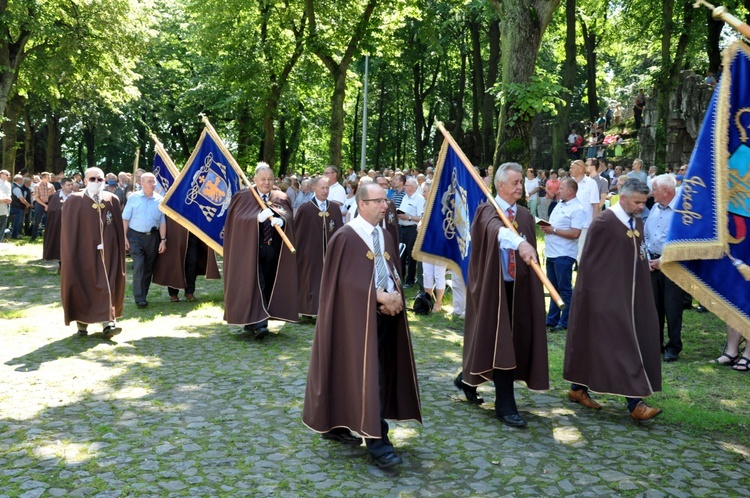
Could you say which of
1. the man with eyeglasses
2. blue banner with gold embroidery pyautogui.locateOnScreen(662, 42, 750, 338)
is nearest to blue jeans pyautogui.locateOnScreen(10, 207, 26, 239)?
the man with eyeglasses

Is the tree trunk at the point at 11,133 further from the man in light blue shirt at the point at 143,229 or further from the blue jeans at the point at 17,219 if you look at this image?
the man in light blue shirt at the point at 143,229

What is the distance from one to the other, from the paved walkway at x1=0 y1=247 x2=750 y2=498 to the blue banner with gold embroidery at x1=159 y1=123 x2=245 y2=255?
308 centimetres

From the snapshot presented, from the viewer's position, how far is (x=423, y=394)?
8.16 m

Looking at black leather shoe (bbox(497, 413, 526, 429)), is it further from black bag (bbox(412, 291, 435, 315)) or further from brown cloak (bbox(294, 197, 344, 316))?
black bag (bbox(412, 291, 435, 315))

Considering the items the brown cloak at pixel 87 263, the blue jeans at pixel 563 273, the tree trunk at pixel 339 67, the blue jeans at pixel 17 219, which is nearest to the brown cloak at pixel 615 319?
the blue jeans at pixel 563 273

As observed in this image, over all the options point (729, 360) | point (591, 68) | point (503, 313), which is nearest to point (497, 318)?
point (503, 313)

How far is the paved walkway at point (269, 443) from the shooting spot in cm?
571

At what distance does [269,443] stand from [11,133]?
26.9 metres

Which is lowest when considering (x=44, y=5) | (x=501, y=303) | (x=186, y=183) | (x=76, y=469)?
(x=76, y=469)

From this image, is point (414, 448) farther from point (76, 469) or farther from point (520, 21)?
point (520, 21)

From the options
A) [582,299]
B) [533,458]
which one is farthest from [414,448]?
[582,299]

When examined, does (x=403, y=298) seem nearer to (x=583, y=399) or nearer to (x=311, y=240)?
(x=583, y=399)

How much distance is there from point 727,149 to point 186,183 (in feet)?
27.6

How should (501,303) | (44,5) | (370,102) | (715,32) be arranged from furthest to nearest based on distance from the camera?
(370,102)
(715,32)
(44,5)
(501,303)
